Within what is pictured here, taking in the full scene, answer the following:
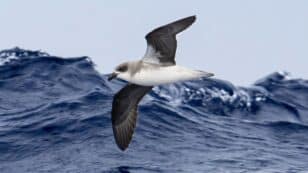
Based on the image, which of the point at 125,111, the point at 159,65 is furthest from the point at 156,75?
the point at 125,111

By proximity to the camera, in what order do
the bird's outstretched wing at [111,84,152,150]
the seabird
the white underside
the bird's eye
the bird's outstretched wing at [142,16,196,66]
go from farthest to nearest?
the bird's outstretched wing at [111,84,152,150]
the bird's eye
the white underside
the seabird
the bird's outstretched wing at [142,16,196,66]

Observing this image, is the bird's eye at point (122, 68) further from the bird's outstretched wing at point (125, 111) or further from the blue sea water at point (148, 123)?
the blue sea water at point (148, 123)

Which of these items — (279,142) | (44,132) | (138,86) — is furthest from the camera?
(279,142)

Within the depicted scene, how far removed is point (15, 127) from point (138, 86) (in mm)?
4498

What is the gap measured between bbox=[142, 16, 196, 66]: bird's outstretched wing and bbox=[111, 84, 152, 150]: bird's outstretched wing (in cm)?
143

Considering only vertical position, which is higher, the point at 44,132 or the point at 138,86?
the point at 138,86

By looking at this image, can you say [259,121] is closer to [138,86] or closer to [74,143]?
[74,143]

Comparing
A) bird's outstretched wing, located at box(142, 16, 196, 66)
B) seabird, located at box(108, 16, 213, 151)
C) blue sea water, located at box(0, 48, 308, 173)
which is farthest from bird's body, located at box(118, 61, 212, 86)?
blue sea water, located at box(0, 48, 308, 173)

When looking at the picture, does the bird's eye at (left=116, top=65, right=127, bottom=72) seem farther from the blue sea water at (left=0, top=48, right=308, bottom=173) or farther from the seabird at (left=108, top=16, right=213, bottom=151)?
the blue sea water at (left=0, top=48, right=308, bottom=173)

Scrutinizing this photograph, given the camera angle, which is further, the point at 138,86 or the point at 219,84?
the point at 219,84

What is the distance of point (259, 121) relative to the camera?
70.6ft

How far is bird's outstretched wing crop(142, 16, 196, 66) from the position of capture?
40.7 feet

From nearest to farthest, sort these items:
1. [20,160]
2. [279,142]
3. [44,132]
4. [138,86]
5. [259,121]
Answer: [138,86] → [20,160] → [44,132] → [279,142] → [259,121]

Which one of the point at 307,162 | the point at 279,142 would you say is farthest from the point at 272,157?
the point at 279,142
